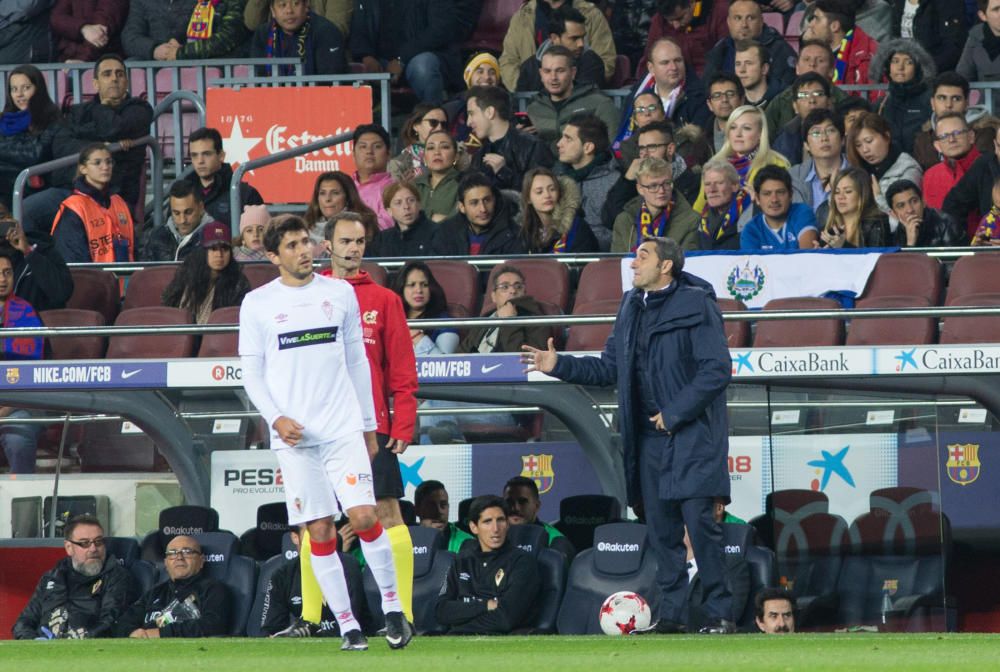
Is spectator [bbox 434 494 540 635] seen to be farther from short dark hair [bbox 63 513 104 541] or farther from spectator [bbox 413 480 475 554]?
short dark hair [bbox 63 513 104 541]

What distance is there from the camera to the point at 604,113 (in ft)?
48.9

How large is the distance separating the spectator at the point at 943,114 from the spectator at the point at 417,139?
11.8 ft

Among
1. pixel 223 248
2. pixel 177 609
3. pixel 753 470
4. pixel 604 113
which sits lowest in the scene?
pixel 177 609

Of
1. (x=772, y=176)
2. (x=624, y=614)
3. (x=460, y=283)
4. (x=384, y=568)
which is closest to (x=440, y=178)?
(x=460, y=283)

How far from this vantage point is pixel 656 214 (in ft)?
42.6

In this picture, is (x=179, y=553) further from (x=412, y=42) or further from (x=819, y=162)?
(x=412, y=42)

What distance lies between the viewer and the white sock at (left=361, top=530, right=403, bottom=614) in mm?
8180

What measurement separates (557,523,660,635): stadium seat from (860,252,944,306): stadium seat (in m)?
2.28

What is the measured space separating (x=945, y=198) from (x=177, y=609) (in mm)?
5889

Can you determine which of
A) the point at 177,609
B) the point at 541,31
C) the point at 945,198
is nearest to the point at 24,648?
the point at 177,609

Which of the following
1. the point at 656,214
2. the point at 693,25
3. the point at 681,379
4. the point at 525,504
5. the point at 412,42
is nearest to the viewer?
the point at 681,379

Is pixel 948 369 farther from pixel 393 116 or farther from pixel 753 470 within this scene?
pixel 393 116

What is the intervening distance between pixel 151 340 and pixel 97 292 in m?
0.98

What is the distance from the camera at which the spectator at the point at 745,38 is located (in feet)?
49.3
